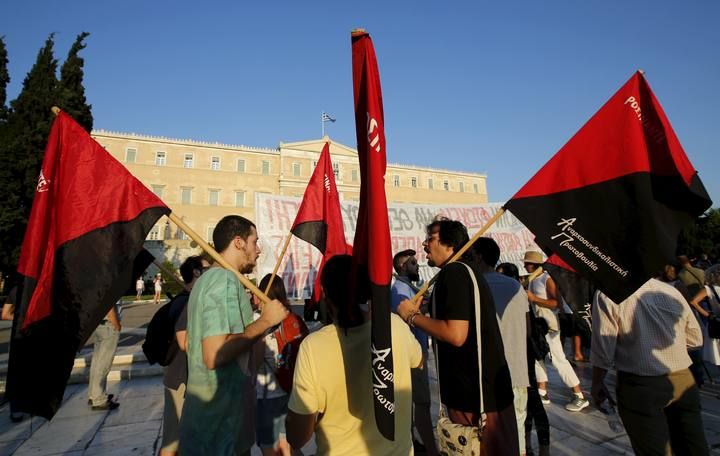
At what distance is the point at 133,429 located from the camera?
4320 mm

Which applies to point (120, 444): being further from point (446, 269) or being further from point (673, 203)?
point (673, 203)

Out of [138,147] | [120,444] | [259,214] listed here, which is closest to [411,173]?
[138,147]

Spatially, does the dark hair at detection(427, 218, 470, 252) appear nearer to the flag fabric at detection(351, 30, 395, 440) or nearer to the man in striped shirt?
the flag fabric at detection(351, 30, 395, 440)

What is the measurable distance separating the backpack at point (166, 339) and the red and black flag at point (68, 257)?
40cm

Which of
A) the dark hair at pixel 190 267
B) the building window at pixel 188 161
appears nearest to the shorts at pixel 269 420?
the dark hair at pixel 190 267

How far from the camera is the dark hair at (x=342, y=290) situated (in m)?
1.66

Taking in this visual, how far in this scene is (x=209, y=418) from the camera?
6.61 feet

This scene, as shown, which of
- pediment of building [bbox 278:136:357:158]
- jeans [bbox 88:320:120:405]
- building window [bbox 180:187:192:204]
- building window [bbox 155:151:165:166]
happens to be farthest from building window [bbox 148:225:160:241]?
jeans [bbox 88:320:120:405]

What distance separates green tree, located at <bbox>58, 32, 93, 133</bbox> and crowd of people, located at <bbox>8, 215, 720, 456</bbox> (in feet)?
73.9

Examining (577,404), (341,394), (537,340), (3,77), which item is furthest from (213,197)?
(341,394)

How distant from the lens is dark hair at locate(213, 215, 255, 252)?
2.38 meters

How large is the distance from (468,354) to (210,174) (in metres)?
48.5

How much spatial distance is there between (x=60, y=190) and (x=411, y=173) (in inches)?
2113

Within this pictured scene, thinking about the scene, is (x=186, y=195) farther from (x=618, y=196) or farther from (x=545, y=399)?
(x=618, y=196)
